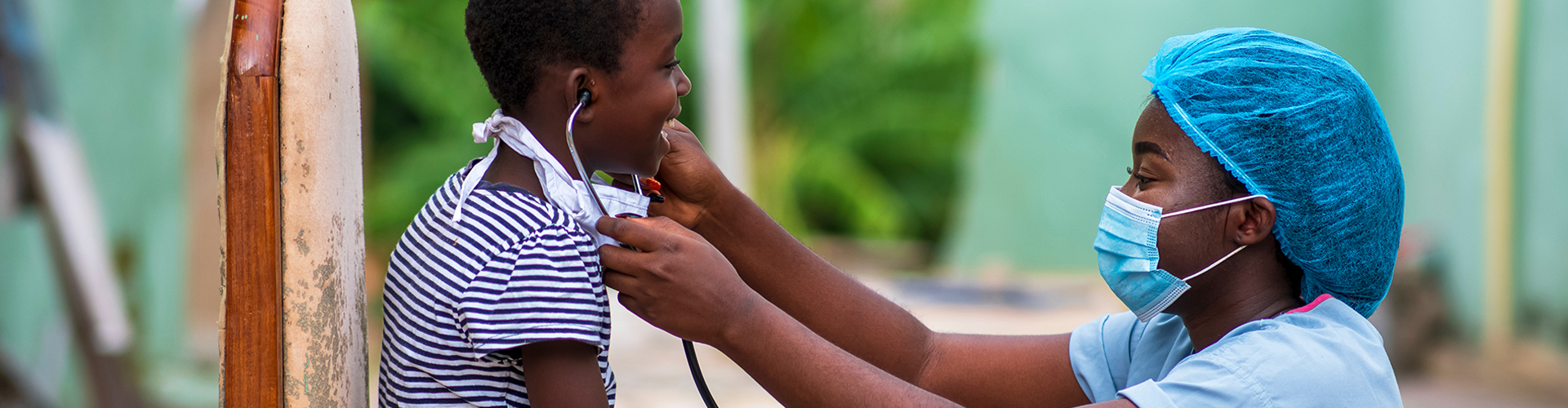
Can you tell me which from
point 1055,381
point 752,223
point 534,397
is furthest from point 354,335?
point 1055,381

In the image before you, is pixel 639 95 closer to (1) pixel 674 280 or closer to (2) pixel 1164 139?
(1) pixel 674 280

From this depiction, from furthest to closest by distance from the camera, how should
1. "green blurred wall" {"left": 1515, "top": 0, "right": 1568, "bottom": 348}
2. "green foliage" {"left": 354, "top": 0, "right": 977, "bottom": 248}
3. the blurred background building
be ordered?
1. "green foliage" {"left": 354, "top": 0, "right": 977, "bottom": 248}
2. "green blurred wall" {"left": 1515, "top": 0, "right": 1568, "bottom": 348}
3. the blurred background building

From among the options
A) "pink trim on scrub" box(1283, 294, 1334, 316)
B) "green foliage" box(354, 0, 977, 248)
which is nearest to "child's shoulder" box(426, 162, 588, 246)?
"pink trim on scrub" box(1283, 294, 1334, 316)

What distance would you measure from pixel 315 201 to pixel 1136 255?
122 cm

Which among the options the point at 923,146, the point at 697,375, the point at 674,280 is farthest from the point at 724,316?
the point at 923,146

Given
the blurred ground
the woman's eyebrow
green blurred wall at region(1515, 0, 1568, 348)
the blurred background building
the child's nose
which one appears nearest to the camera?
the child's nose

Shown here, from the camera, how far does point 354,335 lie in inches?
59.5

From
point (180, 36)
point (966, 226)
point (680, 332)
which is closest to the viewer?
point (680, 332)

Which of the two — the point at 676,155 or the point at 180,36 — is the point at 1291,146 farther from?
the point at 180,36

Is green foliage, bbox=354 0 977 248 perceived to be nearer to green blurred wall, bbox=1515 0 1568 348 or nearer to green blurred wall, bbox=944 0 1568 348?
green blurred wall, bbox=944 0 1568 348

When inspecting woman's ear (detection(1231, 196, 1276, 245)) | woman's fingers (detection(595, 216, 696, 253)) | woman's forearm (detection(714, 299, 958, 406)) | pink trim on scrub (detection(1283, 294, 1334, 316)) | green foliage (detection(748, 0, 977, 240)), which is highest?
green foliage (detection(748, 0, 977, 240))

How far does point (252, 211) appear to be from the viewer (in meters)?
1.30

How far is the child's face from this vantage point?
1.49m

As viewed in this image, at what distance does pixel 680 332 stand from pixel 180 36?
4.75 metres
